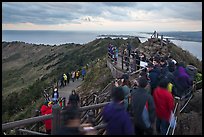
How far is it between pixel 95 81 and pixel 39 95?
8429 mm

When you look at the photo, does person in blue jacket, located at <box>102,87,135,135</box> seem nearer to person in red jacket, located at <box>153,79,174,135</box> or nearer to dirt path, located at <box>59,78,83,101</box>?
person in red jacket, located at <box>153,79,174,135</box>

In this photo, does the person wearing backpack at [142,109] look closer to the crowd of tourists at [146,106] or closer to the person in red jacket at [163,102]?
the crowd of tourists at [146,106]

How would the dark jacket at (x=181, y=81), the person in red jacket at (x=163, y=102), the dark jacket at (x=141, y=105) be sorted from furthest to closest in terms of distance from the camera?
the dark jacket at (x=181, y=81), the person in red jacket at (x=163, y=102), the dark jacket at (x=141, y=105)

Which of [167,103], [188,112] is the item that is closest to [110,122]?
[167,103]

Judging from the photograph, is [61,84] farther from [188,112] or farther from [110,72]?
[188,112]

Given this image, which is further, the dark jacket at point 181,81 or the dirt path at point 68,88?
the dirt path at point 68,88

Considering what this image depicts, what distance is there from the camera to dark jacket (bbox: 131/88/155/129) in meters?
5.50

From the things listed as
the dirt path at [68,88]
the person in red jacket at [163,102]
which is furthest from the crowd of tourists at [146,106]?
the dirt path at [68,88]

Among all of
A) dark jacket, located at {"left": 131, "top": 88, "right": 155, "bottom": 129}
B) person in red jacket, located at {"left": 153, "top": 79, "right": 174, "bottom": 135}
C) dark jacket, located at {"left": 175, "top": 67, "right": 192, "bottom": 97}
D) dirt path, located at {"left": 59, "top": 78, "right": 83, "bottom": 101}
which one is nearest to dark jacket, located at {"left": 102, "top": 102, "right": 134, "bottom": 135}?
dark jacket, located at {"left": 131, "top": 88, "right": 155, "bottom": 129}

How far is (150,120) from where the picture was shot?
5.64m

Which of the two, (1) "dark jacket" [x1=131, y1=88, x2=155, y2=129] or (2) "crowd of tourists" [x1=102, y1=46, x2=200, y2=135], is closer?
(2) "crowd of tourists" [x1=102, y1=46, x2=200, y2=135]

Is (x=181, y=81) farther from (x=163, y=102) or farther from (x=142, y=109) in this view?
(x=142, y=109)

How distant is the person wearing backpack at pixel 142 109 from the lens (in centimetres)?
550

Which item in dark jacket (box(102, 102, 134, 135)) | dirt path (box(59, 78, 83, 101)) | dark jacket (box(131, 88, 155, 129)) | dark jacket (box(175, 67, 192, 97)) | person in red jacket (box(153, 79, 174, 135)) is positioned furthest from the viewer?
dirt path (box(59, 78, 83, 101))
